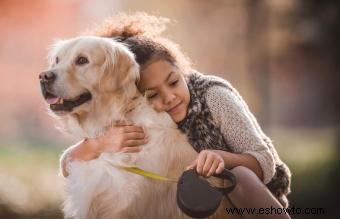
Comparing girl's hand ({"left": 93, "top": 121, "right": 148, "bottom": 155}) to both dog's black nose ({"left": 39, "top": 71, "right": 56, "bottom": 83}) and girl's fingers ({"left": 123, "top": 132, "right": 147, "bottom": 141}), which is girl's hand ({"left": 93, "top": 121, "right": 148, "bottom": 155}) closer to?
girl's fingers ({"left": 123, "top": 132, "right": 147, "bottom": 141})

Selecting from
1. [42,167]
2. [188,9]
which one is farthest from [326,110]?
[42,167]

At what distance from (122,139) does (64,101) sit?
0.17m

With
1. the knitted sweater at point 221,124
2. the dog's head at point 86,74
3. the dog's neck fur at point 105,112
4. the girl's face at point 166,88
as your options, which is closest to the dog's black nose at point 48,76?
the dog's head at point 86,74

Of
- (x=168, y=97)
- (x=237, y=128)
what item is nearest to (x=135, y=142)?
(x=168, y=97)

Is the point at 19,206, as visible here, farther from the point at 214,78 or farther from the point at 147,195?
the point at 214,78

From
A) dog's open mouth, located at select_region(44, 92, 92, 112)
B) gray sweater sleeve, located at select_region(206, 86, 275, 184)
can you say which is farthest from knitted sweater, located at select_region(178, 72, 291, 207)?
dog's open mouth, located at select_region(44, 92, 92, 112)

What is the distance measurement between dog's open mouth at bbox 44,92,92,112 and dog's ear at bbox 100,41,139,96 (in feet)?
0.16

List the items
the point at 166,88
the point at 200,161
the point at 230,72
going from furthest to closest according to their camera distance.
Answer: the point at 230,72, the point at 166,88, the point at 200,161

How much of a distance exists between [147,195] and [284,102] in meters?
0.65

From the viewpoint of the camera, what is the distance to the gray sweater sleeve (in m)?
1.53

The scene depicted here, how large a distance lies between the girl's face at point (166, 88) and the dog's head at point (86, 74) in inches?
1.4

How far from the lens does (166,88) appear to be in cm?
155

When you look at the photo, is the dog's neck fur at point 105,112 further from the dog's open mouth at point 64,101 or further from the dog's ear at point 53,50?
the dog's ear at point 53,50

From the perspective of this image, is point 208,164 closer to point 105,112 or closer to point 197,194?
point 197,194
